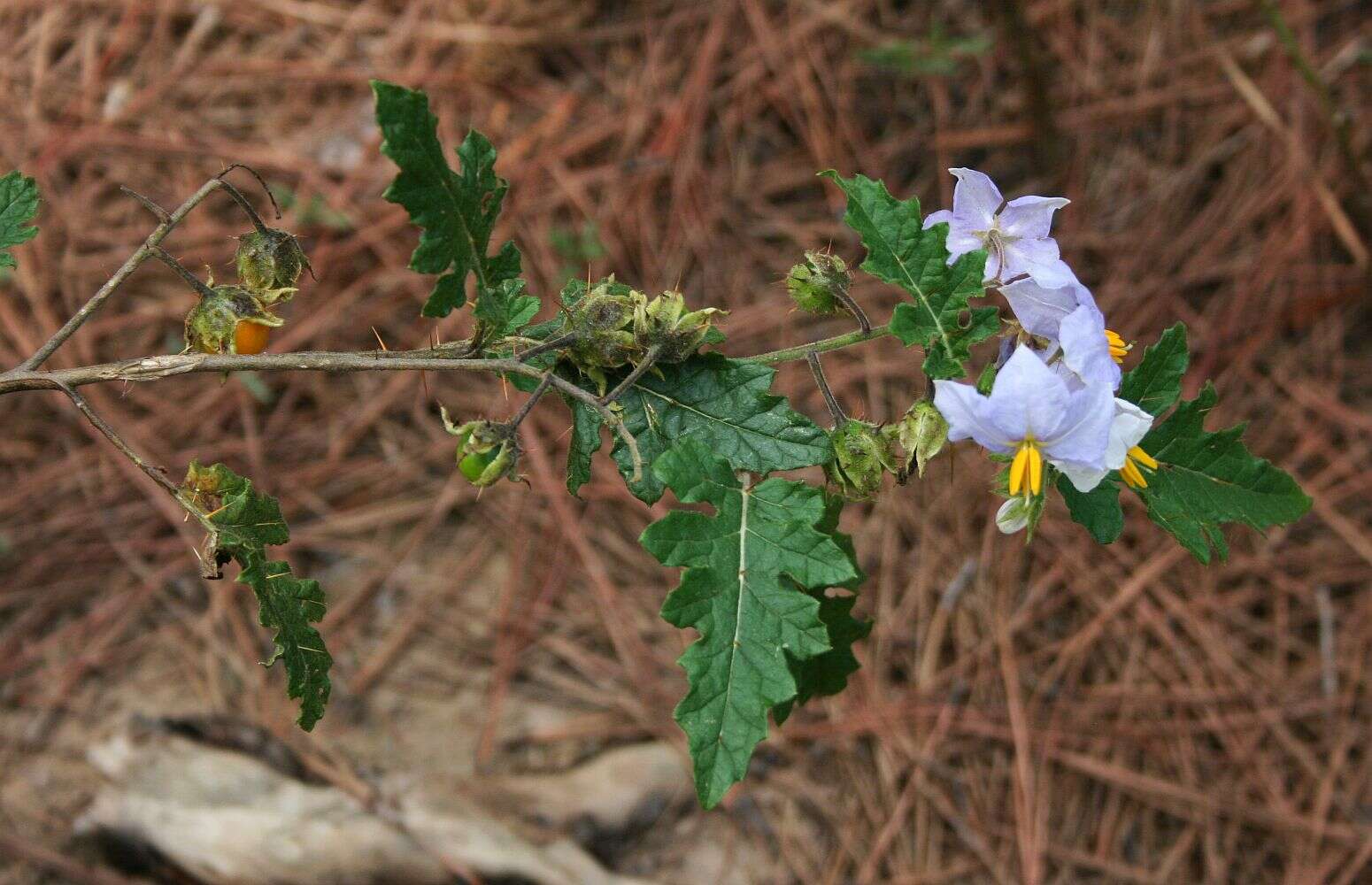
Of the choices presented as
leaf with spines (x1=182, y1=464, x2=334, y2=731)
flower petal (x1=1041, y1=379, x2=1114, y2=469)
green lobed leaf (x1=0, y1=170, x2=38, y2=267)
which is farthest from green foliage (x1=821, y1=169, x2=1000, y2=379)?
green lobed leaf (x1=0, y1=170, x2=38, y2=267)

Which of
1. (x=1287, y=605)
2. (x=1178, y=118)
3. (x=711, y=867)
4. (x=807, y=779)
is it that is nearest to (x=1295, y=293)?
(x=1178, y=118)

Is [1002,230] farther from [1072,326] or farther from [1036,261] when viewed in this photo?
[1072,326]

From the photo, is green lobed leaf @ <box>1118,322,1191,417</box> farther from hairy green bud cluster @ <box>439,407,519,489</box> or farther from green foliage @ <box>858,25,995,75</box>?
green foliage @ <box>858,25,995,75</box>

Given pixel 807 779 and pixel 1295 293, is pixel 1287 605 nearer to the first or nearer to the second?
pixel 1295 293

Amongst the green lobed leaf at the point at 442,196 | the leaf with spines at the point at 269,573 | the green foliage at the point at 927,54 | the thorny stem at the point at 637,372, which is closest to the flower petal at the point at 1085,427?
the thorny stem at the point at 637,372

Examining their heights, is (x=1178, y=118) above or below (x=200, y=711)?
above

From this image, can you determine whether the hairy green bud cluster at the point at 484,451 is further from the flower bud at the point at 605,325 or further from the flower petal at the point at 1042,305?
the flower petal at the point at 1042,305

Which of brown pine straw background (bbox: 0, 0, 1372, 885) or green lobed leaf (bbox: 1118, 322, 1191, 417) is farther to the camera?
brown pine straw background (bbox: 0, 0, 1372, 885)
